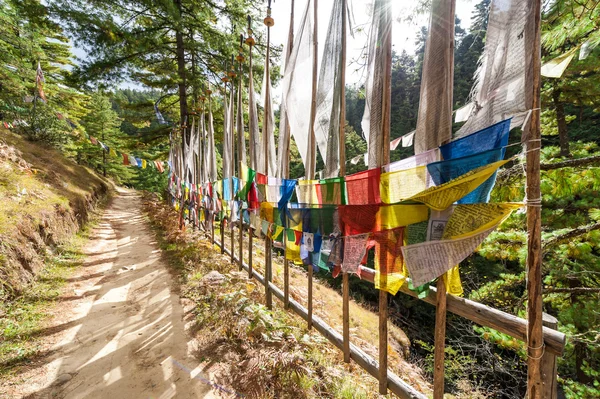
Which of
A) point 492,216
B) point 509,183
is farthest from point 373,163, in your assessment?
point 509,183

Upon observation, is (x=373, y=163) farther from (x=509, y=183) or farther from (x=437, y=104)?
(x=509, y=183)

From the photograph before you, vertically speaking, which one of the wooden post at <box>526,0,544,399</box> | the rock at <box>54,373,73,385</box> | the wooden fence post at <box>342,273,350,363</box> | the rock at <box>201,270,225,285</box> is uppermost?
the wooden post at <box>526,0,544,399</box>

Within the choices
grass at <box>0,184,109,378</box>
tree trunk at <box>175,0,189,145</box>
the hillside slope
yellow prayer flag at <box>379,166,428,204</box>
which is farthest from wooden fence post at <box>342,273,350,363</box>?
tree trunk at <box>175,0,189,145</box>

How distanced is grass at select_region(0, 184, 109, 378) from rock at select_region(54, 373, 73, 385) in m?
0.52

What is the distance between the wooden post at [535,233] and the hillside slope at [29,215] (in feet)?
22.8

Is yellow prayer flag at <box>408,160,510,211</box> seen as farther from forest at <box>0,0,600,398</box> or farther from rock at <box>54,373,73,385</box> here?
rock at <box>54,373,73,385</box>

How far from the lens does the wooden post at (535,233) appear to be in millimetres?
1346

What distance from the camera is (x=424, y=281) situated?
172cm

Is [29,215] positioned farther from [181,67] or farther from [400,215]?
[400,215]

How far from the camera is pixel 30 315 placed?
4.20 meters

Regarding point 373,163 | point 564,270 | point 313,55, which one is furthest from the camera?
point 564,270

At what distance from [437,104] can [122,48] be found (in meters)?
10.7

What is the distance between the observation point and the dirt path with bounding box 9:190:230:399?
297 cm

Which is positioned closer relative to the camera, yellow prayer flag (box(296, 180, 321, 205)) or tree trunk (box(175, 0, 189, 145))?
yellow prayer flag (box(296, 180, 321, 205))
